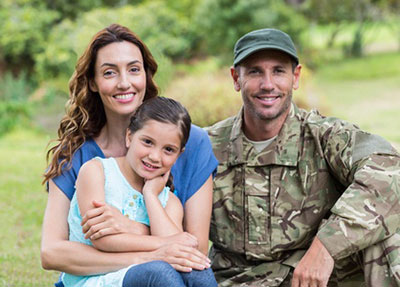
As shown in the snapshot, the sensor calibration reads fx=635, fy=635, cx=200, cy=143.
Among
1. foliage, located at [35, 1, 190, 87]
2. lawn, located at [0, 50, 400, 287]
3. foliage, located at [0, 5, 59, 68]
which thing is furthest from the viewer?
foliage, located at [0, 5, 59, 68]

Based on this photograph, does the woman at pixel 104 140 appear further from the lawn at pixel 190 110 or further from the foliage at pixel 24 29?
the foliage at pixel 24 29

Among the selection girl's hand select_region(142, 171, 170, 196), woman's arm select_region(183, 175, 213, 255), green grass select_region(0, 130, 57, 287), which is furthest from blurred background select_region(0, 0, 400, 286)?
girl's hand select_region(142, 171, 170, 196)

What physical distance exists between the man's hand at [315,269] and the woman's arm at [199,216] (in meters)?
0.46

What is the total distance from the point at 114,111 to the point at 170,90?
8289mm

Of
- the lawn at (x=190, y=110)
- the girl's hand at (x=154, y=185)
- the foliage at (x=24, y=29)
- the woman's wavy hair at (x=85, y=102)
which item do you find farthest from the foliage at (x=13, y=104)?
the girl's hand at (x=154, y=185)

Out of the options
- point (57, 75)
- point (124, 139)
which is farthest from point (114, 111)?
point (57, 75)

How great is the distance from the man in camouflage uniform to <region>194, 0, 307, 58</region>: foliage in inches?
581

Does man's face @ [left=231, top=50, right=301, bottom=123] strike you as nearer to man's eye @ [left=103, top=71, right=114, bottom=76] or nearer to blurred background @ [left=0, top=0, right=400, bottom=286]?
man's eye @ [left=103, top=71, right=114, bottom=76]

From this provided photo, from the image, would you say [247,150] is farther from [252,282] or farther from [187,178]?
[252,282]

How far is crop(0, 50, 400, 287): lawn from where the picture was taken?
17.5 ft

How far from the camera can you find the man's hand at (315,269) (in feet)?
9.68

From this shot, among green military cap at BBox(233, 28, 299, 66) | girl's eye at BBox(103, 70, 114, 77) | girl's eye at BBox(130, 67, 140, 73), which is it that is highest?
green military cap at BBox(233, 28, 299, 66)

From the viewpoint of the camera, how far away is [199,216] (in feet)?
9.98

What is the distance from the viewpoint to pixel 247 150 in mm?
3438
